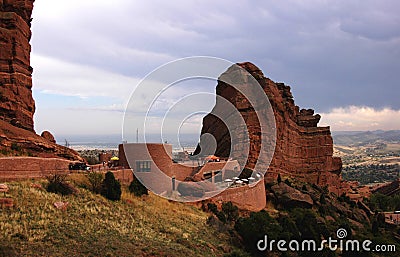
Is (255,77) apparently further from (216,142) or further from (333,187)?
(333,187)

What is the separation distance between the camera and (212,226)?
1022 inches

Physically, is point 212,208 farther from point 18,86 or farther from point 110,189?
point 18,86

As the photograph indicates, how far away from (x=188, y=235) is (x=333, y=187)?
41583mm

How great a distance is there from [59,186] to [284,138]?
120 feet

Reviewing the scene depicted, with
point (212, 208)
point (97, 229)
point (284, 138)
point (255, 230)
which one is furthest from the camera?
point (284, 138)

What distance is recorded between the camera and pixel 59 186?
22828 millimetres

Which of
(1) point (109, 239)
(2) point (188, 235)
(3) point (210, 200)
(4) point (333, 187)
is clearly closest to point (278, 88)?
(4) point (333, 187)

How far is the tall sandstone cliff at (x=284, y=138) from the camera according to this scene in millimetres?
47750

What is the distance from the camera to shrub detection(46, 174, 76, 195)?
73.9 feet

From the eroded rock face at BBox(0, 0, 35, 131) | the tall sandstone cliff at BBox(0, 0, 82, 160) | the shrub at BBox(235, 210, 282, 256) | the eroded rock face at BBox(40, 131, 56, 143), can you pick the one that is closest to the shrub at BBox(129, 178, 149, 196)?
the shrub at BBox(235, 210, 282, 256)

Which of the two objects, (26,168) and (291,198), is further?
(291,198)

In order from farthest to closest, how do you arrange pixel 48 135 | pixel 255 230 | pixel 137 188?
pixel 48 135, pixel 137 188, pixel 255 230

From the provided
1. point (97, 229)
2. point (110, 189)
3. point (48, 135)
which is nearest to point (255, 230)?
point (110, 189)

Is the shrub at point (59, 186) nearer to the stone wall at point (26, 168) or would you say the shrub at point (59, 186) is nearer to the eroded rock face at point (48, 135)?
the stone wall at point (26, 168)
